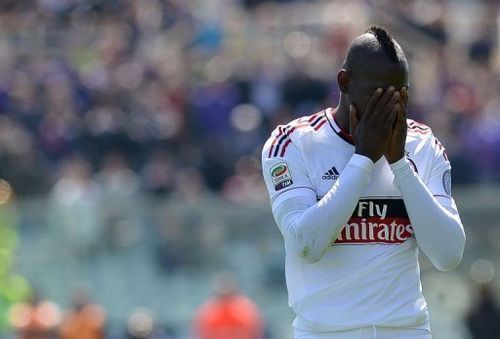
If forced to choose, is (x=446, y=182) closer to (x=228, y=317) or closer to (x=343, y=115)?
(x=343, y=115)

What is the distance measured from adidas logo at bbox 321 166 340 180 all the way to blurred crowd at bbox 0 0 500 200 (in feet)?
36.8

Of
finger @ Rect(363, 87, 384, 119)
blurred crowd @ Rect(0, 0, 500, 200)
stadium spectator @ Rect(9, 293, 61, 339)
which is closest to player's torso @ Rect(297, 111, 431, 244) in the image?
finger @ Rect(363, 87, 384, 119)

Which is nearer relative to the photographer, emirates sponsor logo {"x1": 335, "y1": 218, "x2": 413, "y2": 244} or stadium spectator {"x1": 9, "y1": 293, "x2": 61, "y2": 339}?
emirates sponsor logo {"x1": 335, "y1": 218, "x2": 413, "y2": 244}

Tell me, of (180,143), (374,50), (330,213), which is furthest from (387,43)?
(180,143)

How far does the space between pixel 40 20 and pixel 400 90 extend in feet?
59.8

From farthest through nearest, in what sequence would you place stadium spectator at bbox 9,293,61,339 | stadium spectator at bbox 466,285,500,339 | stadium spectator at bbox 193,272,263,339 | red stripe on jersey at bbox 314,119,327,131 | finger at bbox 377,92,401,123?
stadium spectator at bbox 466,285,500,339
stadium spectator at bbox 9,293,61,339
stadium spectator at bbox 193,272,263,339
red stripe on jersey at bbox 314,119,327,131
finger at bbox 377,92,401,123

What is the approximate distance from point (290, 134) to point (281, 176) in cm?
16

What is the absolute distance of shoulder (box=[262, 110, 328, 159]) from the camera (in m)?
4.67

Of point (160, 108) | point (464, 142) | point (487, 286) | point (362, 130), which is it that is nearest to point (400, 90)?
point (362, 130)

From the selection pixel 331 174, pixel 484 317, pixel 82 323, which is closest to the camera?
pixel 331 174

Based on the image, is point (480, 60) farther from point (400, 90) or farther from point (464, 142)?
point (400, 90)

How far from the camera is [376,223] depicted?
4566 mm

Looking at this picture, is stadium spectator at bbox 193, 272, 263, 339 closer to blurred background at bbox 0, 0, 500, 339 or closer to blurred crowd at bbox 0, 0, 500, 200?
blurred background at bbox 0, 0, 500, 339

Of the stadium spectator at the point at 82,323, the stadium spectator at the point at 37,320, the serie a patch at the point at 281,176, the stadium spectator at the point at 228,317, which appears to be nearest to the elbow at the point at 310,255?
the serie a patch at the point at 281,176
